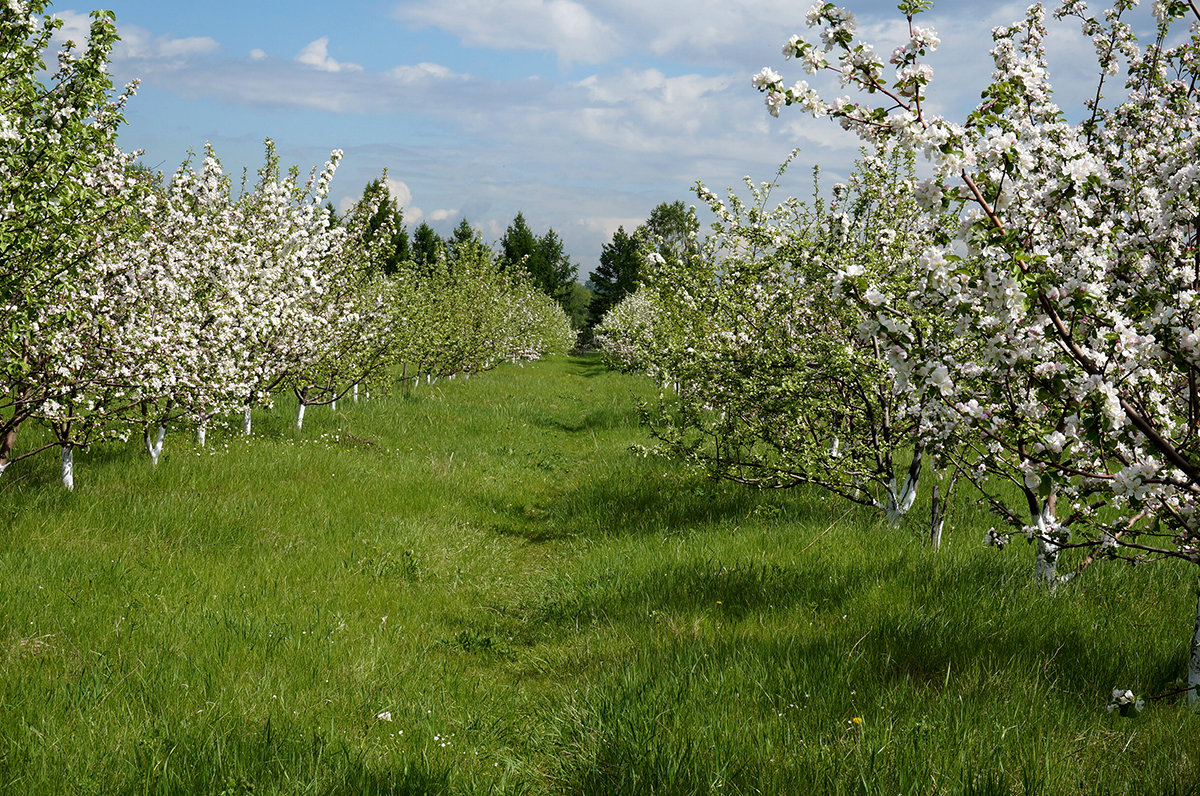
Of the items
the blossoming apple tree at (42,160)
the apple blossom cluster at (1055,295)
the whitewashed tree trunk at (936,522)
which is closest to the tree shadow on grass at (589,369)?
the whitewashed tree trunk at (936,522)

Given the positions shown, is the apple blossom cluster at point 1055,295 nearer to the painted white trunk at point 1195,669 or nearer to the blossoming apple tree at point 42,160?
the painted white trunk at point 1195,669

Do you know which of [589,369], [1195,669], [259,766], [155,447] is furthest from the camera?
[589,369]

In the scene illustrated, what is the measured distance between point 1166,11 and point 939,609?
4.20 m

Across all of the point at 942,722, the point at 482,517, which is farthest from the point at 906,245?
the point at 482,517

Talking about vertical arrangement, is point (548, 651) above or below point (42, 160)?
below

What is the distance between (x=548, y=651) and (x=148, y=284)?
6.06m

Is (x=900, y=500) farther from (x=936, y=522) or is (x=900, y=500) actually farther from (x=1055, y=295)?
(x=1055, y=295)

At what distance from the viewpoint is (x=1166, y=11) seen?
4805mm

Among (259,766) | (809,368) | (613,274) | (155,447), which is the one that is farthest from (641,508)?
(613,274)

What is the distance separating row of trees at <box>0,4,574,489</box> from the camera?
5.39 m

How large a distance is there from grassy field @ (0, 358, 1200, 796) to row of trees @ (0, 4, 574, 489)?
1.18m

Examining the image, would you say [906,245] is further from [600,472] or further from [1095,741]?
[600,472]

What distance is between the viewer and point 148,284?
8227 mm

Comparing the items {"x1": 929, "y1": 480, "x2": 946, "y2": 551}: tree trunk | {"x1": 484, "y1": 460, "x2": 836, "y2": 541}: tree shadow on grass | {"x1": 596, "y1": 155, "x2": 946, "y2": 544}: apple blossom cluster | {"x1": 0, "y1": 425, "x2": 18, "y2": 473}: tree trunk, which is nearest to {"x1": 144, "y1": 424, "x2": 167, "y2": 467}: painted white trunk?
{"x1": 0, "y1": 425, "x2": 18, "y2": 473}: tree trunk
